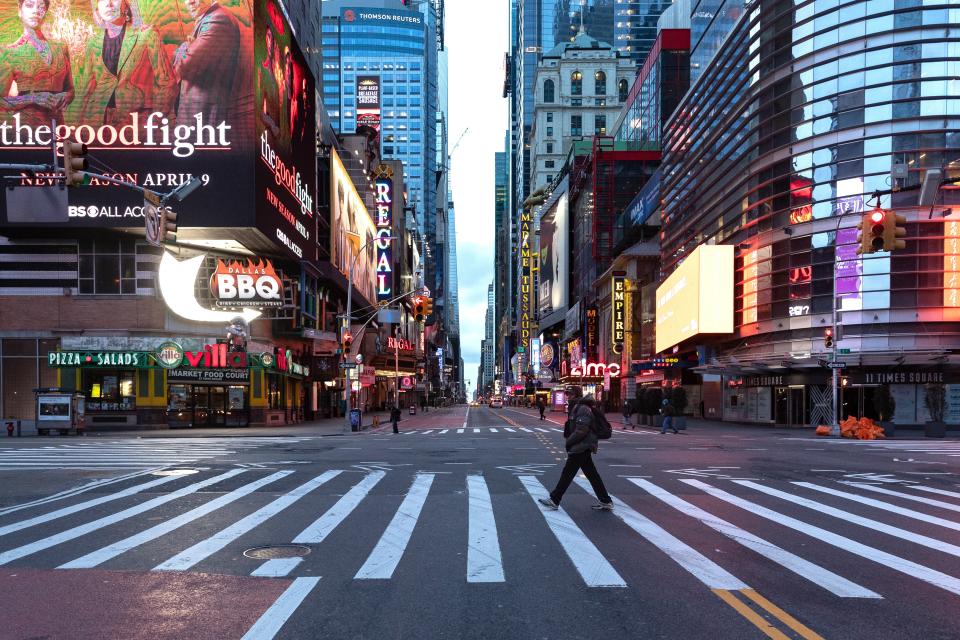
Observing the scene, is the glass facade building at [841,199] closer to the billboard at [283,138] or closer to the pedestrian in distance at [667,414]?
the pedestrian in distance at [667,414]

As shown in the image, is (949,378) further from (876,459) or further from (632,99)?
(632,99)

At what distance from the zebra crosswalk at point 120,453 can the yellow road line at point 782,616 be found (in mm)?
15506

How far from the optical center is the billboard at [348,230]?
56.9m

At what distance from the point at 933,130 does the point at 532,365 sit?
397 ft

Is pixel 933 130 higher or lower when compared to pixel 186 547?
higher

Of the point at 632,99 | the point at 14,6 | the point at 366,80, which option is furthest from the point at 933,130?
the point at 366,80

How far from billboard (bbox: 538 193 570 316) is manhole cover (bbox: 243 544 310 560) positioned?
4340 inches

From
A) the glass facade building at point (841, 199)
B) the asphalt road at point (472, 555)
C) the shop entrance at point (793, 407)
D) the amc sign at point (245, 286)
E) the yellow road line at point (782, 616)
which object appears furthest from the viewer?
the shop entrance at point (793, 407)

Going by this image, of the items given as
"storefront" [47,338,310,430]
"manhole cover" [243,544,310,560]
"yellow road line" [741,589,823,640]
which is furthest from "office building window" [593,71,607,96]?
"yellow road line" [741,589,823,640]

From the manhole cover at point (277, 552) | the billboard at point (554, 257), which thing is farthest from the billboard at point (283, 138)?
the billboard at point (554, 257)

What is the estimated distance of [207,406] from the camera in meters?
40.6

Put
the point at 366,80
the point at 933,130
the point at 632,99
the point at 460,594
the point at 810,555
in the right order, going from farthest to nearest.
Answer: the point at 366,80, the point at 632,99, the point at 933,130, the point at 810,555, the point at 460,594

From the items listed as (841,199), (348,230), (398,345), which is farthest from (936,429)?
(398,345)

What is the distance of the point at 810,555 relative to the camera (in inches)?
316
